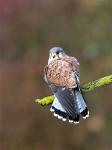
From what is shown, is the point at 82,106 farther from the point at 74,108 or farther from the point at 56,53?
the point at 56,53

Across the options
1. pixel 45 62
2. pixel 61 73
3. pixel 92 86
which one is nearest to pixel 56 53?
pixel 61 73

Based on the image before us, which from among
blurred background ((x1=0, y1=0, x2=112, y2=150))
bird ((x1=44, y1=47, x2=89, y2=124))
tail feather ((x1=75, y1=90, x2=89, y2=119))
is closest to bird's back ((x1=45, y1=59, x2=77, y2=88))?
bird ((x1=44, y1=47, x2=89, y2=124))

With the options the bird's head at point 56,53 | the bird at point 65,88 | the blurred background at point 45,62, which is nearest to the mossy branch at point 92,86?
the bird at point 65,88

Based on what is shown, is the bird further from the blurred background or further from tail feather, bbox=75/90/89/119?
the blurred background

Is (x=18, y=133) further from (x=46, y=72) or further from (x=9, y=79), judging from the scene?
(x=46, y=72)

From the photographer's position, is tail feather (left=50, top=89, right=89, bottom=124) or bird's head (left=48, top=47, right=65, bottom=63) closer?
tail feather (left=50, top=89, right=89, bottom=124)

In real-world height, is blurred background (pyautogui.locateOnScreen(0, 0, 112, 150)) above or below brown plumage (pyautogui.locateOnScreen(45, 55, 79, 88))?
below
